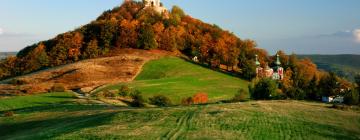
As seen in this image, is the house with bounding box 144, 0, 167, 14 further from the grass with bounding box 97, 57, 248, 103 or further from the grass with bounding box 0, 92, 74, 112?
the grass with bounding box 0, 92, 74, 112

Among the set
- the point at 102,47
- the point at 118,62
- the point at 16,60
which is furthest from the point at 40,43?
the point at 118,62

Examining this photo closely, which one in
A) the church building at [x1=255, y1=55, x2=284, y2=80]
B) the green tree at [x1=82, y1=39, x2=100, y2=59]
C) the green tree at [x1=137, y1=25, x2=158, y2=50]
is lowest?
the church building at [x1=255, y1=55, x2=284, y2=80]

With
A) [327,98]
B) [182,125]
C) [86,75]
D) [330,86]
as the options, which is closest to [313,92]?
[327,98]

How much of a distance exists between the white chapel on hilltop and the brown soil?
34092 mm

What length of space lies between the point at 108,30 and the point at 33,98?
56.2 m

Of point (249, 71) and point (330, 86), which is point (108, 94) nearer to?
point (330, 86)

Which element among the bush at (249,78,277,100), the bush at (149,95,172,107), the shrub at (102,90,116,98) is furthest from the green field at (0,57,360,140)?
the bush at (249,78,277,100)

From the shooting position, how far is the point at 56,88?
97.9 m

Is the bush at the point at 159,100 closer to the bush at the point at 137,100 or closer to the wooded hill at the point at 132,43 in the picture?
the bush at the point at 137,100

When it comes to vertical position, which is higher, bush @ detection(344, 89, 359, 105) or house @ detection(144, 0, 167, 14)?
house @ detection(144, 0, 167, 14)

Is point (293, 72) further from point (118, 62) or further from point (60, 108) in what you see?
point (60, 108)

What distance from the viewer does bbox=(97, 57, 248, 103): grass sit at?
3789 inches

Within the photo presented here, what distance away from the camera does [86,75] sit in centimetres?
11019

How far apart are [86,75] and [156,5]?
55.9 meters
